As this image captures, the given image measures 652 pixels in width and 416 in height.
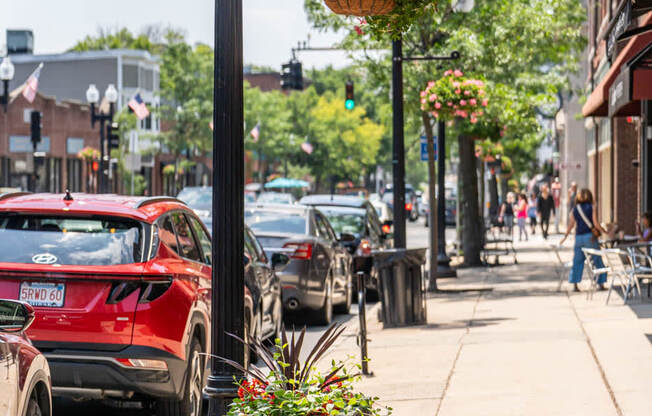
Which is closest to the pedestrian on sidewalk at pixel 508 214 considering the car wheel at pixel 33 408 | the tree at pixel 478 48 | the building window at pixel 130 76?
the tree at pixel 478 48

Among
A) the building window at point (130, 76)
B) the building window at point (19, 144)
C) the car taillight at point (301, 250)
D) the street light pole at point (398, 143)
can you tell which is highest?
the building window at point (130, 76)

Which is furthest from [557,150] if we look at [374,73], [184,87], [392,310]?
[392,310]

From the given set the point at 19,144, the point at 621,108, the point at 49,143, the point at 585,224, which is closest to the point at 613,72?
the point at 621,108

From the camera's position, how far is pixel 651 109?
893 inches

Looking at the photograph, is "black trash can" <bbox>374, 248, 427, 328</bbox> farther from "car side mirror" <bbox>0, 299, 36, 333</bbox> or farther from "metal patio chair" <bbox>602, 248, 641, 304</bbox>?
"car side mirror" <bbox>0, 299, 36, 333</bbox>

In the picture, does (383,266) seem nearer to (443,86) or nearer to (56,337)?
(443,86)

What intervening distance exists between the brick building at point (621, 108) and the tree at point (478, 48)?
147 centimetres

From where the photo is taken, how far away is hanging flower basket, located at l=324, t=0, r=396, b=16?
6.60m

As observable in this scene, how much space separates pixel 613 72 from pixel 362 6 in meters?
12.2

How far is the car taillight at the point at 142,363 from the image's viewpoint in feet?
26.3

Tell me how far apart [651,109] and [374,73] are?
5.48m

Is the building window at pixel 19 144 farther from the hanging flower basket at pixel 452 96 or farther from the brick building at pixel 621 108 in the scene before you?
the hanging flower basket at pixel 452 96

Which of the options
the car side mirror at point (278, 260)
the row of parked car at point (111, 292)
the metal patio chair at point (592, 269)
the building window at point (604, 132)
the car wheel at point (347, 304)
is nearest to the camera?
the row of parked car at point (111, 292)

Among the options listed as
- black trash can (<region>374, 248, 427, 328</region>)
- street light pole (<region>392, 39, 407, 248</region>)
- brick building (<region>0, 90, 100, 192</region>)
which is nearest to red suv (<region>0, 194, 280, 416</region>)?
black trash can (<region>374, 248, 427, 328</region>)
